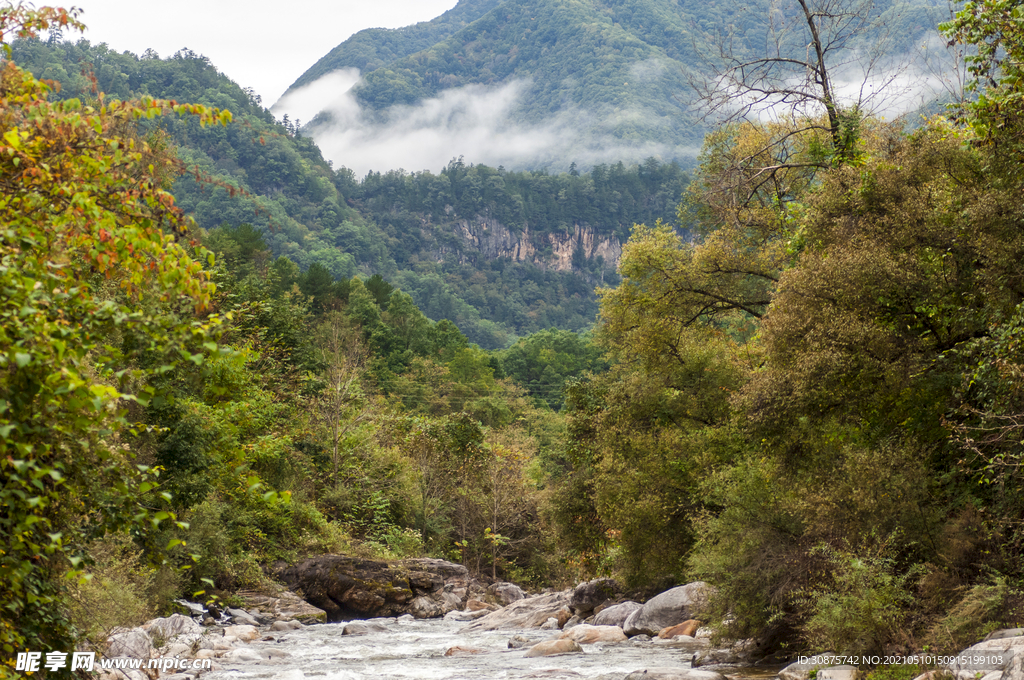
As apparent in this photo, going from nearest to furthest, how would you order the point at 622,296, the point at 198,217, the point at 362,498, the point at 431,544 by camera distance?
1. the point at 622,296
2. the point at 362,498
3. the point at 431,544
4. the point at 198,217

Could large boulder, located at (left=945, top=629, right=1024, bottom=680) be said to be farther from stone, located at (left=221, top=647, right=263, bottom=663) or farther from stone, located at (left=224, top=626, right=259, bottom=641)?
stone, located at (left=224, top=626, right=259, bottom=641)

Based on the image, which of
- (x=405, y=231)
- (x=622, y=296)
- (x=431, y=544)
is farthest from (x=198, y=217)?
(x=622, y=296)

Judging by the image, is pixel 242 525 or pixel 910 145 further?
pixel 242 525

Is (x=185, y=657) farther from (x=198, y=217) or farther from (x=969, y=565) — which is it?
(x=198, y=217)

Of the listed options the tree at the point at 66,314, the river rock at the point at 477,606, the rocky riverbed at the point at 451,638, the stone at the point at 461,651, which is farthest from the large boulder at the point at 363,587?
the tree at the point at 66,314

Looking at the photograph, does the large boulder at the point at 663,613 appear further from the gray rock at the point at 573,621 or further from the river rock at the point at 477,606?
the river rock at the point at 477,606

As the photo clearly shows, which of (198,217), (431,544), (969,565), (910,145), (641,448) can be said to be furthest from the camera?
(198,217)

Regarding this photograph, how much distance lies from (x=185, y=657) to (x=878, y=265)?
13844 millimetres

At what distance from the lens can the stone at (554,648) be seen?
17.5 m

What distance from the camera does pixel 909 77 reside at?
749 inches

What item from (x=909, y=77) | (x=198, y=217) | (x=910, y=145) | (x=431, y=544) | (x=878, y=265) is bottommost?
(x=431, y=544)

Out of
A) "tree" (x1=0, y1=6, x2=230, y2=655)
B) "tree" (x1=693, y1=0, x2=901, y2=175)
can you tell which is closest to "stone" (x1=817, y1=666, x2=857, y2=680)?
"tree" (x1=0, y1=6, x2=230, y2=655)

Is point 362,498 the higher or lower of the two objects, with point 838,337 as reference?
lower

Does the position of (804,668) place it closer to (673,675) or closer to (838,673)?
(838,673)
